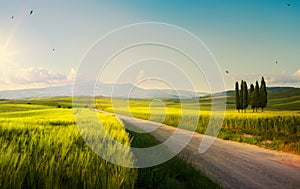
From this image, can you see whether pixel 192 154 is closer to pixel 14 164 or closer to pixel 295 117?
pixel 14 164

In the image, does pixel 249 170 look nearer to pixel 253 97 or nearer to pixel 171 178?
pixel 171 178

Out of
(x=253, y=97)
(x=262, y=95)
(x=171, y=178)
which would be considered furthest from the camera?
(x=262, y=95)

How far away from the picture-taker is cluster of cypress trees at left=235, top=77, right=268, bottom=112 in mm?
64438

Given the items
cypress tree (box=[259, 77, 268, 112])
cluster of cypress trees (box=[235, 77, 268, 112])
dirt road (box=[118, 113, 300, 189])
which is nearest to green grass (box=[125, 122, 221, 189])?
dirt road (box=[118, 113, 300, 189])

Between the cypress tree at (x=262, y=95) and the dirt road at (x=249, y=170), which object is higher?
the cypress tree at (x=262, y=95)

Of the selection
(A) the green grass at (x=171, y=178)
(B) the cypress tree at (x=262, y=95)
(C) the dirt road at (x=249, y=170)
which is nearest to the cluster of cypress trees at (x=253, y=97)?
(B) the cypress tree at (x=262, y=95)

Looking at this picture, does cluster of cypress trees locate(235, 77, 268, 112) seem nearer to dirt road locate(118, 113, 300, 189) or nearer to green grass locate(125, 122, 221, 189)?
dirt road locate(118, 113, 300, 189)

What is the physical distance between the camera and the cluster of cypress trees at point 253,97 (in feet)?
211

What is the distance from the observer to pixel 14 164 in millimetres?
3740

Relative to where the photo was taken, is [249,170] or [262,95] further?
[262,95]

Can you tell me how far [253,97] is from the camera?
2542 inches

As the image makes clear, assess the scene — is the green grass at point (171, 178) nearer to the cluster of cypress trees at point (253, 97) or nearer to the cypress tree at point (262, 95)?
the cluster of cypress trees at point (253, 97)

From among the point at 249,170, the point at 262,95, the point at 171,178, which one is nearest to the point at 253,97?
the point at 262,95

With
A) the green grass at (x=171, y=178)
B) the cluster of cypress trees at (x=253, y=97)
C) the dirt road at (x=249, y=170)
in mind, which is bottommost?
the dirt road at (x=249, y=170)
